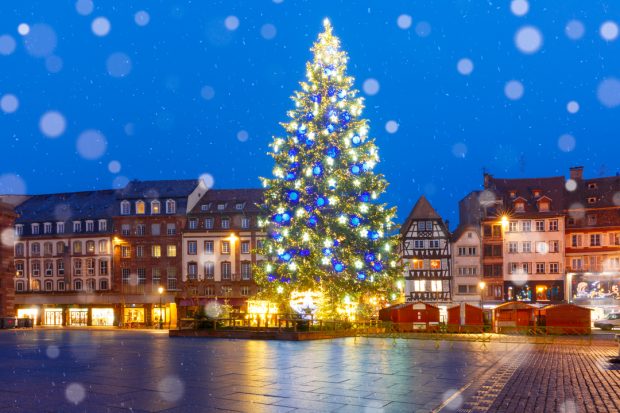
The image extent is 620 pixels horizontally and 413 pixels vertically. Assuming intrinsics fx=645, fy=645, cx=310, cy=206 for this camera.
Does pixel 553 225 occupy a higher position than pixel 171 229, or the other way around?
pixel 171 229

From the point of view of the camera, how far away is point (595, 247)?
6675 centimetres

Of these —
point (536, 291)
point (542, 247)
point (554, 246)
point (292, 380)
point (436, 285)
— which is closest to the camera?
point (292, 380)

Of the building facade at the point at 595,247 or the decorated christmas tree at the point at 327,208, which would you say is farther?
the building facade at the point at 595,247

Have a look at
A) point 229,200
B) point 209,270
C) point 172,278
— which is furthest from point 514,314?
point 172,278

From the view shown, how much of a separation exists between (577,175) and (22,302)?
64.6m

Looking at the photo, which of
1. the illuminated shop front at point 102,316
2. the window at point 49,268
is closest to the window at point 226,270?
the illuminated shop front at point 102,316

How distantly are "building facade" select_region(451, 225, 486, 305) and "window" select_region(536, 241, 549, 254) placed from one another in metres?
5.97

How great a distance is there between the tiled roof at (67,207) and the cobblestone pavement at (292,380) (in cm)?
5745

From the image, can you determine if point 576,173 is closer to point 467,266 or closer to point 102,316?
point 467,266

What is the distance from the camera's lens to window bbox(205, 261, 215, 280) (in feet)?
235

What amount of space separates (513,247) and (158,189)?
40623mm

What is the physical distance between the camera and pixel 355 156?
3123cm

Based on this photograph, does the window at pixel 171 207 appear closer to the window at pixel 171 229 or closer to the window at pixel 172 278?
the window at pixel 171 229

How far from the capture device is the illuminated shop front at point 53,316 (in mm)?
74562
